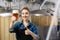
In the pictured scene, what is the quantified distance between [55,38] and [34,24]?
0.23 m

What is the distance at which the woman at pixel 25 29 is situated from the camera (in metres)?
1.10

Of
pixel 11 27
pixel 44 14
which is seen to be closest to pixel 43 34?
pixel 44 14

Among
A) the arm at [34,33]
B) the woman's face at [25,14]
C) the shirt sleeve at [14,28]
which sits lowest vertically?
the arm at [34,33]

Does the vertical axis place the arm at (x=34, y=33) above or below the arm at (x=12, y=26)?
below

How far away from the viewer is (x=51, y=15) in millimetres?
1121

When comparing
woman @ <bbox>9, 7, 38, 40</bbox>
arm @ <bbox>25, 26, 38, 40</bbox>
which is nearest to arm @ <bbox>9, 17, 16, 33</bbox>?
woman @ <bbox>9, 7, 38, 40</bbox>

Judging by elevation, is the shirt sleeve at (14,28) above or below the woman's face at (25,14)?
below

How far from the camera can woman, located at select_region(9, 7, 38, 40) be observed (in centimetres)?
110

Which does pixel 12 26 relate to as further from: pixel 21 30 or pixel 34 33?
pixel 34 33

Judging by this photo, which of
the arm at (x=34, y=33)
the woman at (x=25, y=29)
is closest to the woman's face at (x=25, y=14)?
the woman at (x=25, y=29)

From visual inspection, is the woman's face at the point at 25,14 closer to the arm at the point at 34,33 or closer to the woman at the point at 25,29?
the woman at the point at 25,29

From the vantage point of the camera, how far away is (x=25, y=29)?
1102 mm

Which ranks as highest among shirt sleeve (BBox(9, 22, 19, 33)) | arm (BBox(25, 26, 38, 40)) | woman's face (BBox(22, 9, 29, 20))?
woman's face (BBox(22, 9, 29, 20))

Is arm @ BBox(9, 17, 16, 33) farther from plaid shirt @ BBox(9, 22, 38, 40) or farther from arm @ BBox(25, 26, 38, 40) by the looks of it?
arm @ BBox(25, 26, 38, 40)
